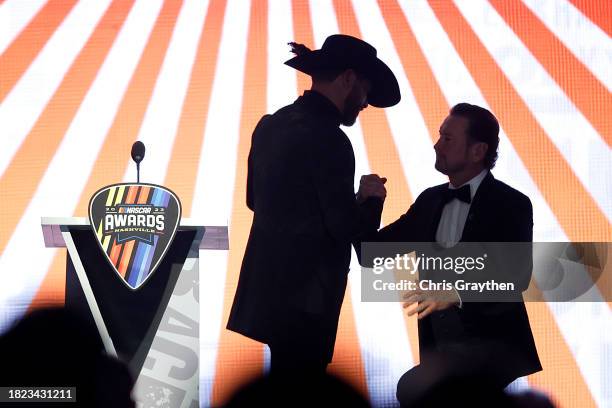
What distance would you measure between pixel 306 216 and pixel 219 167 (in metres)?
0.36

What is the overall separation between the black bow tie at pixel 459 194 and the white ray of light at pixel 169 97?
910 mm

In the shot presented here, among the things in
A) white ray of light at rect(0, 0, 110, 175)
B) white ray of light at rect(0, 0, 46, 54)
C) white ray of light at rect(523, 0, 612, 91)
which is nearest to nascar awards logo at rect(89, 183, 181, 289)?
white ray of light at rect(0, 0, 110, 175)

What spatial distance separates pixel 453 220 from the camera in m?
2.93

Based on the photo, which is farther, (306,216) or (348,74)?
(348,74)

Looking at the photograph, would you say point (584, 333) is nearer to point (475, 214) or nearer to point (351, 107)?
point (475, 214)

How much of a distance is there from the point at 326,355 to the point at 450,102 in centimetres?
92

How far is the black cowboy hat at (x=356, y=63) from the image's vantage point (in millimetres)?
2977

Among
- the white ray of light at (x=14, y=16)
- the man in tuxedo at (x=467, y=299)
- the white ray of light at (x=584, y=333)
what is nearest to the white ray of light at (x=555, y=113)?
the white ray of light at (x=584, y=333)

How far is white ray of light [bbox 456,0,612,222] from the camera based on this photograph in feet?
9.94

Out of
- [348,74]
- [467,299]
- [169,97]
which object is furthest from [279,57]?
[467,299]

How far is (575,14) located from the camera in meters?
3.09

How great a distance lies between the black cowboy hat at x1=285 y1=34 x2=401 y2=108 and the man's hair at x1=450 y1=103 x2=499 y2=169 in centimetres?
22

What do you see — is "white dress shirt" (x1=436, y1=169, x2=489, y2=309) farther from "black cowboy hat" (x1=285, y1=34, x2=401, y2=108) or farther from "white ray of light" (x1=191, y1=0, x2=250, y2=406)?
"white ray of light" (x1=191, y1=0, x2=250, y2=406)

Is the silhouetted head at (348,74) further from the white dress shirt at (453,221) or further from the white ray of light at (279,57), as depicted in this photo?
the white dress shirt at (453,221)
